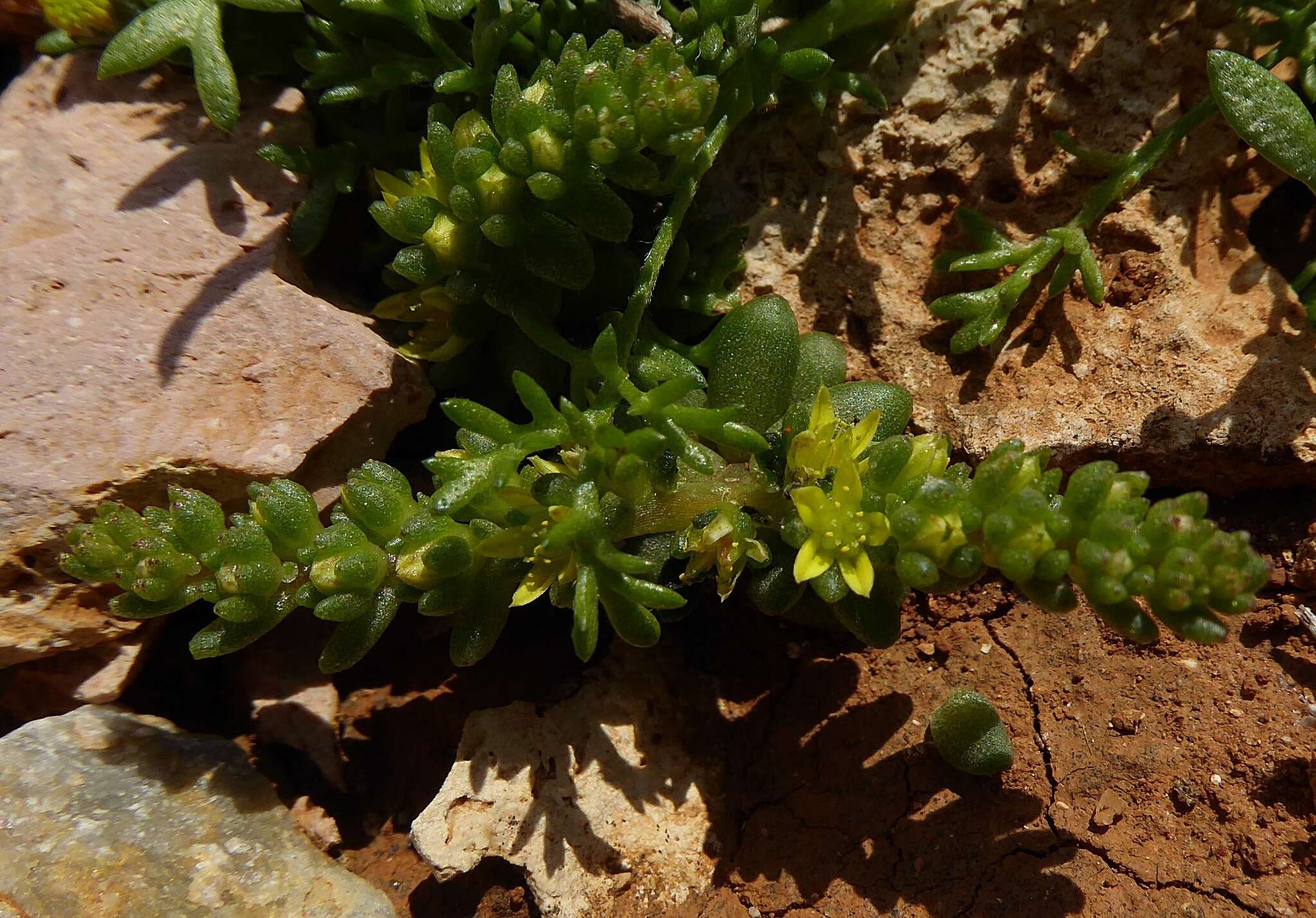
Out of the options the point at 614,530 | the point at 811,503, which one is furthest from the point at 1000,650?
the point at 614,530

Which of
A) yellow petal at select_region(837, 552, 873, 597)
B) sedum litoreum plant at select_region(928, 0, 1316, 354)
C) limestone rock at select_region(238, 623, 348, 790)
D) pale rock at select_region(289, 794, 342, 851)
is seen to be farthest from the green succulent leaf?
pale rock at select_region(289, 794, 342, 851)

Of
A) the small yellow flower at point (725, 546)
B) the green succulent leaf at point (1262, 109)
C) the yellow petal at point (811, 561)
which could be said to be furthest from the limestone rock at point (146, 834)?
the green succulent leaf at point (1262, 109)

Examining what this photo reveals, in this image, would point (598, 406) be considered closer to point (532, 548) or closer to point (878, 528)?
point (532, 548)

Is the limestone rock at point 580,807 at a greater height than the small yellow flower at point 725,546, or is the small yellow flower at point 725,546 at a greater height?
the small yellow flower at point 725,546

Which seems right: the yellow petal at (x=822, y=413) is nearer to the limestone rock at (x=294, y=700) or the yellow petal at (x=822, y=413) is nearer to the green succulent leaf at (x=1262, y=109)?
the green succulent leaf at (x=1262, y=109)

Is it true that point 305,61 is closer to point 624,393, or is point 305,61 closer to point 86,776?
point 624,393
